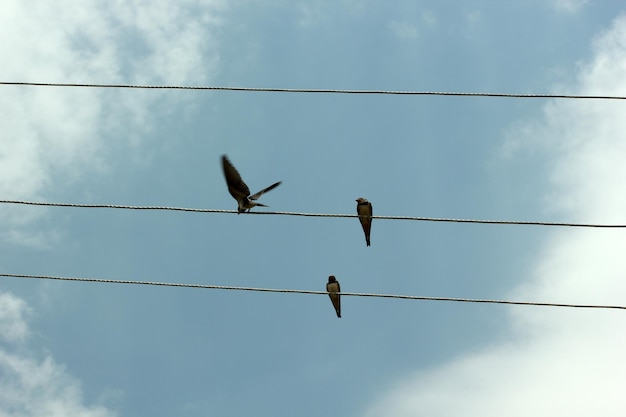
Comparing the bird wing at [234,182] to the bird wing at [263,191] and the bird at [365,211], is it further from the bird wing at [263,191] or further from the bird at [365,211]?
the bird at [365,211]

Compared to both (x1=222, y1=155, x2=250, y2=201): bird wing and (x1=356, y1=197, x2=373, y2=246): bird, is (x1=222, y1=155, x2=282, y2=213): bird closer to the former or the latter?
(x1=222, y1=155, x2=250, y2=201): bird wing

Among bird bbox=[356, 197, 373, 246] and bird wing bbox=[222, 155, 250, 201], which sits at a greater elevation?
bird bbox=[356, 197, 373, 246]

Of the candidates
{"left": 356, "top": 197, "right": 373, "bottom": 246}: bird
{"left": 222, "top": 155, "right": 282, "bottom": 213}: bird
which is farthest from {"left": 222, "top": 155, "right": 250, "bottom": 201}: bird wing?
{"left": 356, "top": 197, "right": 373, "bottom": 246}: bird

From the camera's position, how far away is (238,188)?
35.0ft

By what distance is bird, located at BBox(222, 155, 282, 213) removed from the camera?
34.3 feet

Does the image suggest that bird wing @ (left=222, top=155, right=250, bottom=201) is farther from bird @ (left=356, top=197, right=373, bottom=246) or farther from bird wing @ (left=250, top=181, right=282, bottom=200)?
bird @ (left=356, top=197, right=373, bottom=246)

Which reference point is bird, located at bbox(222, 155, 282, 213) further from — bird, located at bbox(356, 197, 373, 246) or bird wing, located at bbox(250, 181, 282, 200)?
bird, located at bbox(356, 197, 373, 246)

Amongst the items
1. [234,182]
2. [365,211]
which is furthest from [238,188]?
[365,211]

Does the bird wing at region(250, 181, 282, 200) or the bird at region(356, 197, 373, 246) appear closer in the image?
the bird wing at region(250, 181, 282, 200)

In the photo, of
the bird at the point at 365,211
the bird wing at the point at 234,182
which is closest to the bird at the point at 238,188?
the bird wing at the point at 234,182

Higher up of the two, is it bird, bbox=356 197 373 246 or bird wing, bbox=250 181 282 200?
bird, bbox=356 197 373 246

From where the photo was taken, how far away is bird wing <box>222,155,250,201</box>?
1055cm

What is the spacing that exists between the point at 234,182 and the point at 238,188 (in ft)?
0.29

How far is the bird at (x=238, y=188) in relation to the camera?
412 inches
